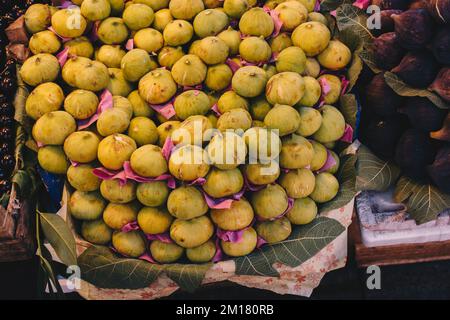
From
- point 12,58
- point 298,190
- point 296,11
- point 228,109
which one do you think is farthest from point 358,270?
point 12,58

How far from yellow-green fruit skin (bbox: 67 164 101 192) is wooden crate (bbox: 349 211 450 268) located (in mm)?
1083

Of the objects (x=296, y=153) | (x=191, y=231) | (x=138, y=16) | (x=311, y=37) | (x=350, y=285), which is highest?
(x=138, y=16)

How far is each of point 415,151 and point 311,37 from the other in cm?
Answer: 61

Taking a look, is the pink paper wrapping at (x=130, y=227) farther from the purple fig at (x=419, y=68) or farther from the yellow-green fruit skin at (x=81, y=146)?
the purple fig at (x=419, y=68)

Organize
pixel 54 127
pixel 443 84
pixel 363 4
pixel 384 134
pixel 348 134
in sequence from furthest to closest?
pixel 363 4 < pixel 384 134 < pixel 348 134 < pixel 443 84 < pixel 54 127

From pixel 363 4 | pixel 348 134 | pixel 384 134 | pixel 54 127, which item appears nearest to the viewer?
pixel 54 127

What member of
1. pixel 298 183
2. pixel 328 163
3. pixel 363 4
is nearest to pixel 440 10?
pixel 363 4

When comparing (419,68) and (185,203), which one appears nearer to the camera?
(185,203)

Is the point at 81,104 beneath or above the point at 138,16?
beneath

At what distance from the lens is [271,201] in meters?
1.69

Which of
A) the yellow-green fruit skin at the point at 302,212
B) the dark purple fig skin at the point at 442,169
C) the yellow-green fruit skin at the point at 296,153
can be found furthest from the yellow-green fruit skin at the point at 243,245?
the dark purple fig skin at the point at 442,169

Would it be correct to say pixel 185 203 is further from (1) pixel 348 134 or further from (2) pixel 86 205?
(1) pixel 348 134
